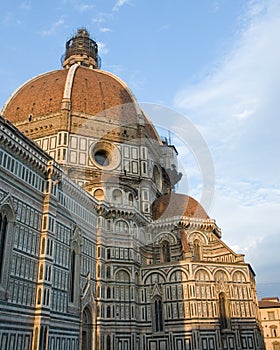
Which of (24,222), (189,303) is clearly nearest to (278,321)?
(189,303)

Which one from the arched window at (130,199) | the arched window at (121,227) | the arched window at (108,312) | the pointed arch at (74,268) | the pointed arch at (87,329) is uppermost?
the arched window at (130,199)

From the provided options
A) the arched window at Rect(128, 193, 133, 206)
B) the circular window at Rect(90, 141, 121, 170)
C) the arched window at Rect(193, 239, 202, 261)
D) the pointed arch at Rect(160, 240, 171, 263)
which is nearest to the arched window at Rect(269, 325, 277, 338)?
the arched window at Rect(193, 239, 202, 261)

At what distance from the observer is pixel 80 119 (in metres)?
44.2

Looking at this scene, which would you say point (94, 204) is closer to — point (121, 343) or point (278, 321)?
point (121, 343)

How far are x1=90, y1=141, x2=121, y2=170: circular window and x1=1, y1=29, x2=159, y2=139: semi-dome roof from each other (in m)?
4.05

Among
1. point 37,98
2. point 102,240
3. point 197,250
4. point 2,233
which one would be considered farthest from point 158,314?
point 37,98

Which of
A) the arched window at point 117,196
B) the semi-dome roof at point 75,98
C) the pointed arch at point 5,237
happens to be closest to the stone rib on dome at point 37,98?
the semi-dome roof at point 75,98

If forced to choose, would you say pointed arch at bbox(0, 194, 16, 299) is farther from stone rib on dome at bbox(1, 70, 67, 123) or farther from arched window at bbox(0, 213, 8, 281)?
stone rib on dome at bbox(1, 70, 67, 123)

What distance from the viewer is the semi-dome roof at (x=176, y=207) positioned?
41.5 metres

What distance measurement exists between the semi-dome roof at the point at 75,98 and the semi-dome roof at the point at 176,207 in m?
10.4

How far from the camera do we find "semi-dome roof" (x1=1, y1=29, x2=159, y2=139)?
45656mm

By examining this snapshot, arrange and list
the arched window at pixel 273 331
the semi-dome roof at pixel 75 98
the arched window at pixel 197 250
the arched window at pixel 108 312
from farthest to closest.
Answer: the arched window at pixel 273 331, the semi-dome roof at pixel 75 98, the arched window at pixel 197 250, the arched window at pixel 108 312

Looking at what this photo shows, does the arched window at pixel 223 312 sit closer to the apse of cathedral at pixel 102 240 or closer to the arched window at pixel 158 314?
the apse of cathedral at pixel 102 240

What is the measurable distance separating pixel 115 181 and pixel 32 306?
1718 centimetres
